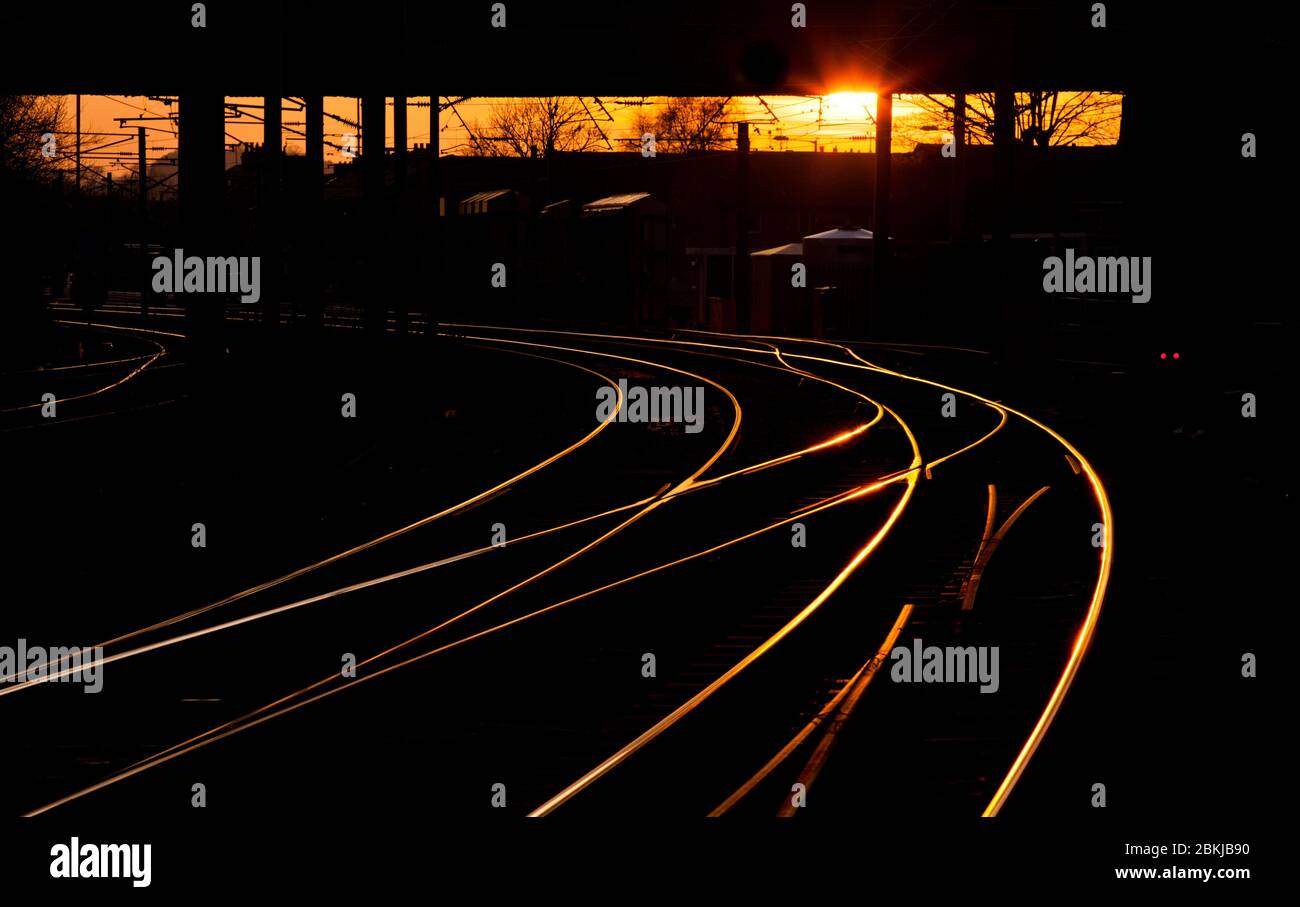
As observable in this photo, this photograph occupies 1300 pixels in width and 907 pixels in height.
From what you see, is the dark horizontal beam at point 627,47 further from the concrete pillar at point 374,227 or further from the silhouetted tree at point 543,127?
the silhouetted tree at point 543,127

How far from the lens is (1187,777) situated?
796 cm

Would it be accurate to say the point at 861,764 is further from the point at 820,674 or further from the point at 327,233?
the point at 327,233

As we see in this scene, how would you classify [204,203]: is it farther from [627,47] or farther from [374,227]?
[627,47]

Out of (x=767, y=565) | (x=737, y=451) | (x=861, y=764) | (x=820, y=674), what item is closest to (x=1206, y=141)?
(x=737, y=451)

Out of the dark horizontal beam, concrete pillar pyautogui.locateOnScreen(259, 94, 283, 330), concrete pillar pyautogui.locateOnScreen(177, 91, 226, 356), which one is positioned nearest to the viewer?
concrete pillar pyautogui.locateOnScreen(177, 91, 226, 356)

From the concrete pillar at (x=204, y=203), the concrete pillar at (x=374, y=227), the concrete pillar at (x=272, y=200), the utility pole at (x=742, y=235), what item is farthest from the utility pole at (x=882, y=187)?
the concrete pillar at (x=204, y=203)

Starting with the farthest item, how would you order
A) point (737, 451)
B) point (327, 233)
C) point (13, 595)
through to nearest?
point (327, 233) → point (737, 451) → point (13, 595)

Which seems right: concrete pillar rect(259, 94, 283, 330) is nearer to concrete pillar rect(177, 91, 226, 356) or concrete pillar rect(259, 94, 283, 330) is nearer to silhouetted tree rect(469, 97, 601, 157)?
concrete pillar rect(177, 91, 226, 356)

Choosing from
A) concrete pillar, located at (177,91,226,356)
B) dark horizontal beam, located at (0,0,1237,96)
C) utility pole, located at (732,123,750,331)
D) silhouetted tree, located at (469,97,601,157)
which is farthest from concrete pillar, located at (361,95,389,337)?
silhouetted tree, located at (469,97,601,157)

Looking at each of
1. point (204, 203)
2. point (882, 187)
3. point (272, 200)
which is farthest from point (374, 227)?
point (882, 187)

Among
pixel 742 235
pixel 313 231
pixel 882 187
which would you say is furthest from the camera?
pixel 742 235

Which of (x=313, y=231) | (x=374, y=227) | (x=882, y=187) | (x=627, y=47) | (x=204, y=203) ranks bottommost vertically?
(x=204, y=203)
